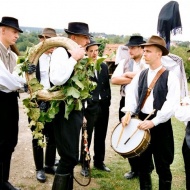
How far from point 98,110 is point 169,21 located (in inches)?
94.9

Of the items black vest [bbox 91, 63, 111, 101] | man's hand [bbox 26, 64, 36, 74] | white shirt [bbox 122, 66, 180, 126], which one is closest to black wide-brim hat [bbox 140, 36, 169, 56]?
white shirt [bbox 122, 66, 180, 126]

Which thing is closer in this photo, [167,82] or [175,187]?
[167,82]

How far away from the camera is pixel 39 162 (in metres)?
4.54

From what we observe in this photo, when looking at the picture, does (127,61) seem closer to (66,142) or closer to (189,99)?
(189,99)

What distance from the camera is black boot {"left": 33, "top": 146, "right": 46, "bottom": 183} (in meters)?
4.48

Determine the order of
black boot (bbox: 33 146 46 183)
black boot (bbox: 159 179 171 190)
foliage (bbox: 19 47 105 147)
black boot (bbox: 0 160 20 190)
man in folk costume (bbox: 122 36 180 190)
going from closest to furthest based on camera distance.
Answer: foliage (bbox: 19 47 105 147) < man in folk costume (bbox: 122 36 180 190) < black boot (bbox: 159 179 171 190) < black boot (bbox: 0 160 20 190) < black boot (bbox: 33 146 46 183)

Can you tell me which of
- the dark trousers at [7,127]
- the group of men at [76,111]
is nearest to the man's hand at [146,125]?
the group of men at [76,111]

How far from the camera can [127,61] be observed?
497 centimetres

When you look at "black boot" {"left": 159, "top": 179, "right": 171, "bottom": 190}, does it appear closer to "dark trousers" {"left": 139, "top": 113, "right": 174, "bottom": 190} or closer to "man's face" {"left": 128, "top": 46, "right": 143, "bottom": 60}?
"dark trousers" {"left": 139, "top": 113, "right": 174, "bottom": 190}

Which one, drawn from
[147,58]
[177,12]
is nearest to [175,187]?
[147,58]

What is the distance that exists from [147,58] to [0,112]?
204cm

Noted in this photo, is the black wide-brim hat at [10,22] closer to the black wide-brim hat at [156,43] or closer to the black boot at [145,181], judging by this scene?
the black wide-brim hat at [156,43]

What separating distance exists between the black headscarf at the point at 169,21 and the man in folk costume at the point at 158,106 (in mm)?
2083

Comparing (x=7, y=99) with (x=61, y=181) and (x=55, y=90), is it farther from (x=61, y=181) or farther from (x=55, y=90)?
(x=61, y=181)
